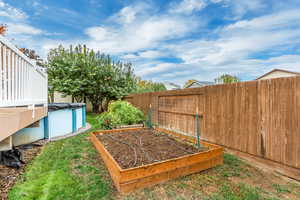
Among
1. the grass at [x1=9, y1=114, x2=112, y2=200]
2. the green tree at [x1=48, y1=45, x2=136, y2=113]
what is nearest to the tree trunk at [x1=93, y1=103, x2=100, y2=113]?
the green tree at [x1=48, y1=45, x2=136, y2=113]

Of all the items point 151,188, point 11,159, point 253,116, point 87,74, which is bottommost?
point 151,188

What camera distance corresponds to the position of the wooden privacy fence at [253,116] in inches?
97.1

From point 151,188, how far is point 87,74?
9.09 m

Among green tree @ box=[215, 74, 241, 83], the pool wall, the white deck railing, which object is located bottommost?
the pool wall

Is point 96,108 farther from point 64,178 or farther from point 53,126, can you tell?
point 64,178

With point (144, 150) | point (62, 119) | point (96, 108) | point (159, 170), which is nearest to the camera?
point (159, 170)

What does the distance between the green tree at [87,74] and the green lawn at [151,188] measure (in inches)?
286

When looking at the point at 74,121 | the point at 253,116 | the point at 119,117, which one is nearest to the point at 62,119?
the point at 74,121

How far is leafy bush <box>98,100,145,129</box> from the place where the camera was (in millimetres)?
5806

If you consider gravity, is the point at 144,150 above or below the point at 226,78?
below

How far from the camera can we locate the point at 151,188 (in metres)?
2.14

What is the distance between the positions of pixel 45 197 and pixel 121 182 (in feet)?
3.34

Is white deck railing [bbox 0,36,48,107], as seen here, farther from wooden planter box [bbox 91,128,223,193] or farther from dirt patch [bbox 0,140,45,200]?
wooden planter box [bbox 91,128,223,193]

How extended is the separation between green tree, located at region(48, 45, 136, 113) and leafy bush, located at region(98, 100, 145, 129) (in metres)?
3.86
